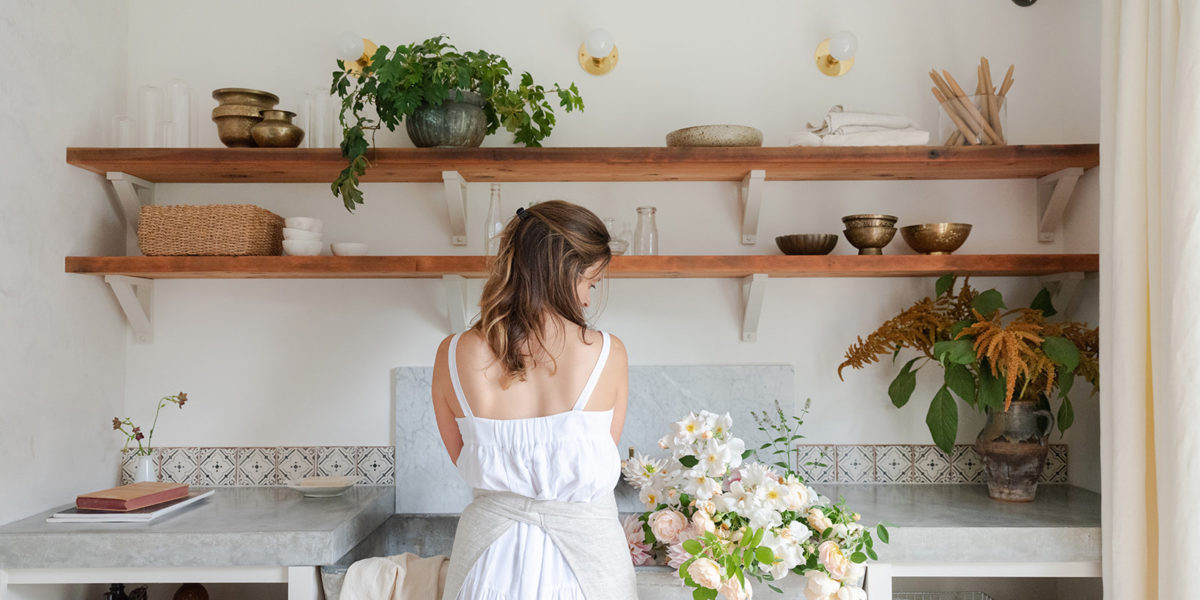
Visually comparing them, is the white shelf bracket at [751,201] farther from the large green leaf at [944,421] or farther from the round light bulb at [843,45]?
the large green leaf at [944,421]

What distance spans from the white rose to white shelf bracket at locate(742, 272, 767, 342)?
0.93m

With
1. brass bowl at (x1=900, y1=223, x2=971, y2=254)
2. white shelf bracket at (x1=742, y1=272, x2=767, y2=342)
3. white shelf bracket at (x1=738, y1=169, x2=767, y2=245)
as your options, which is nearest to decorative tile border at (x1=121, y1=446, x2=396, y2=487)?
white shelf bracket at (x1=742, y1=272, x2=767, y2=342)

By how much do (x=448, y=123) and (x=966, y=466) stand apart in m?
1.79

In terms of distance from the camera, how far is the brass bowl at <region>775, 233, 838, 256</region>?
219 centimetres

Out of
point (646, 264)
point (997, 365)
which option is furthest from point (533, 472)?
point (997, 365)

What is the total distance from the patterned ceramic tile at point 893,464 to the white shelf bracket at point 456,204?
1386 millimetres

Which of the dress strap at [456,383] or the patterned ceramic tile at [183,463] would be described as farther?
the patterned ceramic tile at [183,463]

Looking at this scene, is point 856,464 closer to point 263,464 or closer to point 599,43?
point 599,43

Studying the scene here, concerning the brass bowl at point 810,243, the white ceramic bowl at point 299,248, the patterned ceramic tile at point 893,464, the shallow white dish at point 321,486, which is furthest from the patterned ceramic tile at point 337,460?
the patterned ceramic tile at point 893,464

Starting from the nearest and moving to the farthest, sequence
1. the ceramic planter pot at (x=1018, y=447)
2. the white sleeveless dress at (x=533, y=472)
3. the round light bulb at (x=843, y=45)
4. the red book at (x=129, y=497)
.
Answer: the white sleeveless dress at (x=533, y=472), the red book at (x=129, y=497), the ceramic planter pot at (x=1018, y=447), the round light bulb at (x=843, y=45)

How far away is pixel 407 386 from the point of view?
2.41 metres

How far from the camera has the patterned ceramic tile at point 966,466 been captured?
240 cm

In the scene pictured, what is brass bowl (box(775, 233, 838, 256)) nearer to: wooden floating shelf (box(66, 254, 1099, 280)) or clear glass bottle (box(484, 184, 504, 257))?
wooden floating shelf (box(66, 254, 1099, 280))

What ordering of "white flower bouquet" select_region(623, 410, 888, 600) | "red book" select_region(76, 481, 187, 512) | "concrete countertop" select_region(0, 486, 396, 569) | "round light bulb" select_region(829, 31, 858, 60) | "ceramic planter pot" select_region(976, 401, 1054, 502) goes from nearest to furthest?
"white flower bouquet" select_region(623, 410, 888, 600) → "concrete countertop" select_region(0, 486, 396, 569) → "red book" select_region(76, 481, 187, 512) → "ceramic planter pot" select_region(976, 401, 1054, 502) → "round light bulb" select_region(829, 31, 858, 60)
